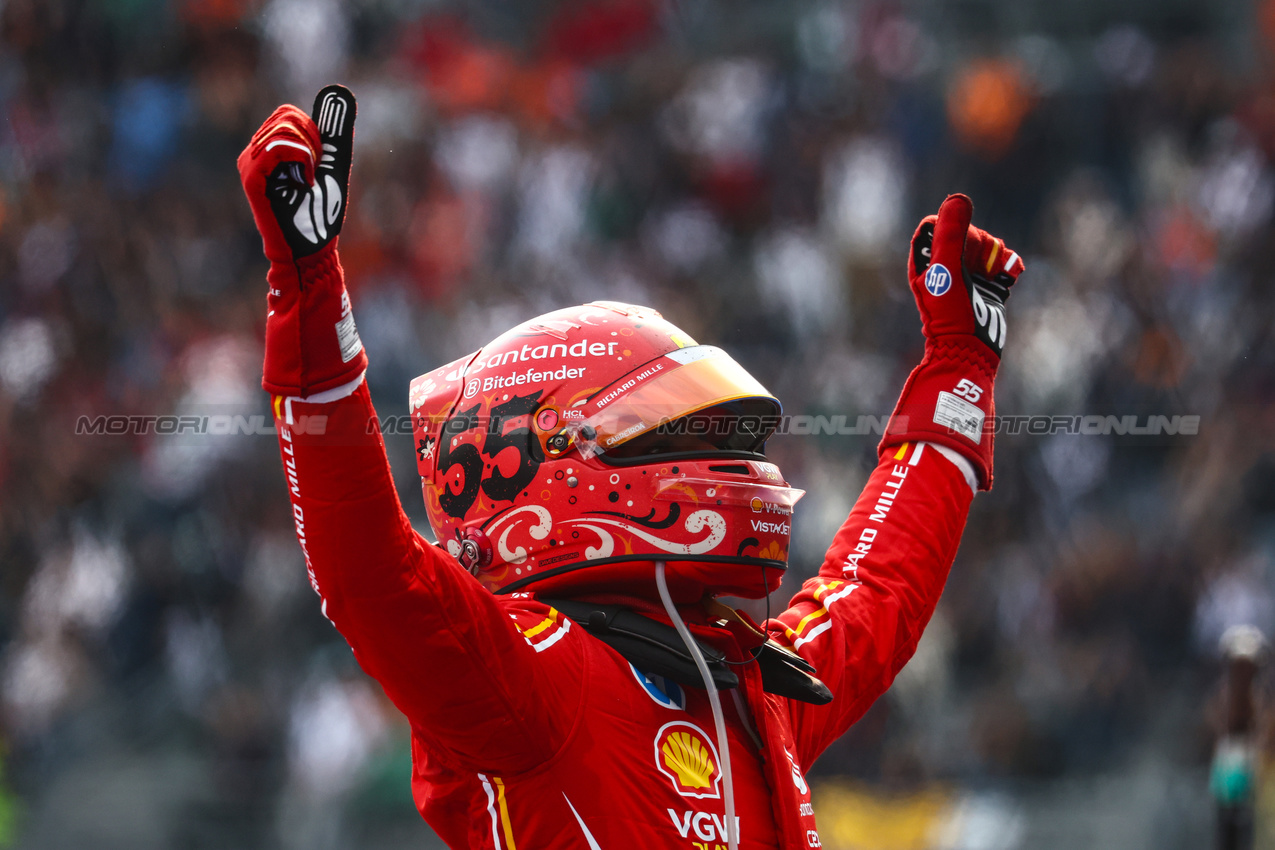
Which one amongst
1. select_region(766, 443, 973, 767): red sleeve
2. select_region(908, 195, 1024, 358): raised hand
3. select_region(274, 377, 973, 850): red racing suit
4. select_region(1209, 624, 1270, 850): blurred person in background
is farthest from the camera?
select_region(1209, 624, 1270, 850): blurred person in background

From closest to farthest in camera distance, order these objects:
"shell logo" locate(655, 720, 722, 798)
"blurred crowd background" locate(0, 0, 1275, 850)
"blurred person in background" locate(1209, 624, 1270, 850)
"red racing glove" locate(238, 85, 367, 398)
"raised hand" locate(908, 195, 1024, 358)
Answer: "red racing glove" locate(238, 85, 367, 398), "shell logo" locate(655, 720, 722, 798), "raised hand" locate(908, 195, 1024, 358), "blurred person in background" locate(1209, 624, 1270, 850), "blurred crowd background" locate(0, 0, 1275, 850)

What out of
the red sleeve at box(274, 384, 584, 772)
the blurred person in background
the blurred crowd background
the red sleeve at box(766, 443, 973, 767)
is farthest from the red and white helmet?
the blurred crowd background

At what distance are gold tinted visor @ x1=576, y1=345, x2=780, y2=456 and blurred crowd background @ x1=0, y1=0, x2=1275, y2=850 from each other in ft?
11.4

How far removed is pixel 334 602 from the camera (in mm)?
1654

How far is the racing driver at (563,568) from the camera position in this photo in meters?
1.60

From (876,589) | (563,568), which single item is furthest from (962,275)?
(563,568)

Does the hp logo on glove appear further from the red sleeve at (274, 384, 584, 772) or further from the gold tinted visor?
the red sleeve at (274, 384, 584, 772)

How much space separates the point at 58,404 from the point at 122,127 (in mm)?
1690

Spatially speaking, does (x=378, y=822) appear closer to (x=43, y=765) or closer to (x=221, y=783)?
(x=221, y=783)

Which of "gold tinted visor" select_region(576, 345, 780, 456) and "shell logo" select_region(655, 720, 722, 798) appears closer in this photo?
"shell logo" select_region(655, 720, 722, 798)

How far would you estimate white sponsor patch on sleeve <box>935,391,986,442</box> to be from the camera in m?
2.69

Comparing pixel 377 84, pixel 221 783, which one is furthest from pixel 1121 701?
pixel 377 84

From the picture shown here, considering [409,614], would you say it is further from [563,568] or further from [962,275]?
[962,275]

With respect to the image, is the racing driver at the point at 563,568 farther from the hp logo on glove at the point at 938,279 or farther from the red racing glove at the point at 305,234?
the hp logo on glove at the point at 938,279
